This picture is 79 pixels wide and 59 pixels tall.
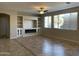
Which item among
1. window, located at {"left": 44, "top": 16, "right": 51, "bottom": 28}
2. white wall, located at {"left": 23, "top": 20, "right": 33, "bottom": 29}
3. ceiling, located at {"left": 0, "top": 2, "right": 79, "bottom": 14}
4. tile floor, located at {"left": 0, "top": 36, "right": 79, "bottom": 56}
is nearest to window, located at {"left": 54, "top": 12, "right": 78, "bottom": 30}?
ceiling, located at {"left": 0, "top": 2, "right": 79, "bottom": 14}

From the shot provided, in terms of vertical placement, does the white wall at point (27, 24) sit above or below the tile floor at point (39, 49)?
above

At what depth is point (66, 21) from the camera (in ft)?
30.2

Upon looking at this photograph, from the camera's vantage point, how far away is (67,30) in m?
8.93

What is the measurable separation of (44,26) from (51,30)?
140 cm

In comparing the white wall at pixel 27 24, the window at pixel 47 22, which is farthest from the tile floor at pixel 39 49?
the white wall at pixel 27 24

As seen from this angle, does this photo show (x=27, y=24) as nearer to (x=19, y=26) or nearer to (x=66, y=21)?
(x=19, y=26)

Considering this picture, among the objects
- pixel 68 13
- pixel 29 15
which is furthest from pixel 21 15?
pixel 68 13

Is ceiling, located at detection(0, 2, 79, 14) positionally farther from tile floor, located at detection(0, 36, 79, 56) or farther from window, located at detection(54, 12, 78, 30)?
tile floor, located at detection(0, 36, 79, 56)

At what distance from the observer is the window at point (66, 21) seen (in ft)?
27.5

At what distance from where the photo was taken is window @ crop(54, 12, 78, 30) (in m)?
8.38

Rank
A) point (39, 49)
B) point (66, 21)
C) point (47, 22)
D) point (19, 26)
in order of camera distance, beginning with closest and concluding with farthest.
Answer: point (39, 49) < point (66, 21) < point (19, 26) < point (47, 22)

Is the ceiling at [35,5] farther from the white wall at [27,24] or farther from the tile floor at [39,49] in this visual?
the white wall at [27,24]

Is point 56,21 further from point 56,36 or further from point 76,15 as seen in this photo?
point 76,15

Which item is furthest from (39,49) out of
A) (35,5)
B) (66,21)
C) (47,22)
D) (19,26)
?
(47,22)
